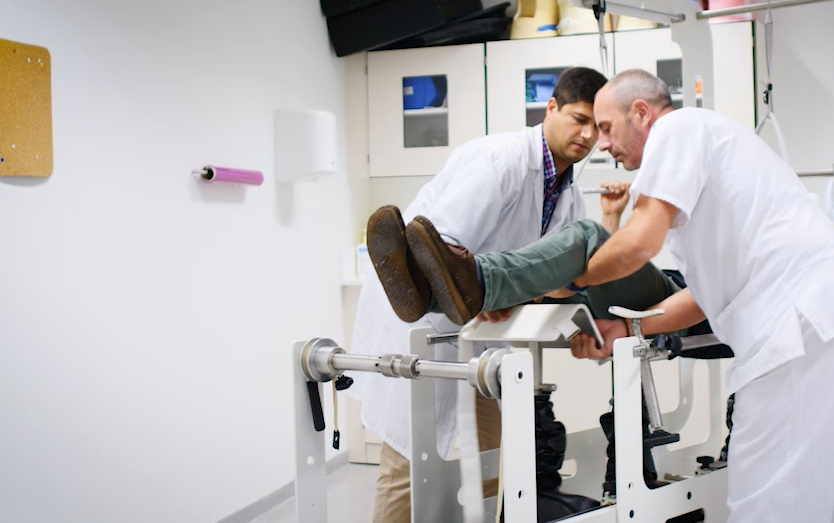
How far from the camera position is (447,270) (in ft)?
5.00

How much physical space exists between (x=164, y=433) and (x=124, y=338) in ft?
1.14

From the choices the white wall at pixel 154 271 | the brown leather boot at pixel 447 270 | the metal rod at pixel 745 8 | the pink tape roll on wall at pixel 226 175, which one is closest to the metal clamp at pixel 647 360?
the brown leather boot at pixel 447 270

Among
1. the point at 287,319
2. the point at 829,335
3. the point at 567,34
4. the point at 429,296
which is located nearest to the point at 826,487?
the point at 829,335

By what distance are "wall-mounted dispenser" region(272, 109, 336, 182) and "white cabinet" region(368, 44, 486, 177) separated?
606 millimetres

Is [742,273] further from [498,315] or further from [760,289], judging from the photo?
[498,315]

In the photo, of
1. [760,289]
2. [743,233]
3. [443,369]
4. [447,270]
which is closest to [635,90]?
[743,233]

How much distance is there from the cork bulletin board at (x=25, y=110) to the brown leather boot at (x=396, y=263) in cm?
101

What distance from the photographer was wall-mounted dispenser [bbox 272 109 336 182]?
124 inches

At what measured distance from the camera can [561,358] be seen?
11.8ft

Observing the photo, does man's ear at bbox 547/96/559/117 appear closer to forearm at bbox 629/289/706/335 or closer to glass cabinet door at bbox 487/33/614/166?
forearm at bbox 629/289/706/335

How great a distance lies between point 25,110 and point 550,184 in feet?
4.29

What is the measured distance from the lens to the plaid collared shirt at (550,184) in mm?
2100

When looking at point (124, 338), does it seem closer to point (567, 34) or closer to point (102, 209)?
point (102, 209)

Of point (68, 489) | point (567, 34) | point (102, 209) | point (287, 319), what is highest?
point (567, 34)
